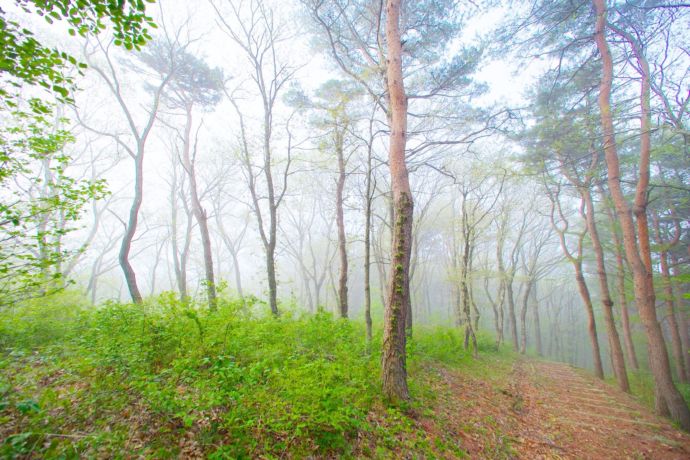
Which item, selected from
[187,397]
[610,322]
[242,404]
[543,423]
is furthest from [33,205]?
[610,322]

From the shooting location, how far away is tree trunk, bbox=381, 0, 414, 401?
4.52 m

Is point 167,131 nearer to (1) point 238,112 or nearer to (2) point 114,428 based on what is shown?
(1) point 238,112

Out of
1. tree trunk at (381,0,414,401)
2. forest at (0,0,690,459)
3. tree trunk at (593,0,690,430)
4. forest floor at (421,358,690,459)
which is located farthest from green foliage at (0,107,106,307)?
tree trunk at (593,0,690,430)

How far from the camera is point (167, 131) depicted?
1576 centimetres

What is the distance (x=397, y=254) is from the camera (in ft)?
15.4

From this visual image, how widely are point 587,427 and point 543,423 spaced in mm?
931

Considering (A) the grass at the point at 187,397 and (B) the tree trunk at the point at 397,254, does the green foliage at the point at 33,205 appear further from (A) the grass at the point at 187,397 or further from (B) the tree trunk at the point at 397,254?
(B) the tree trunk at the point at 397,254

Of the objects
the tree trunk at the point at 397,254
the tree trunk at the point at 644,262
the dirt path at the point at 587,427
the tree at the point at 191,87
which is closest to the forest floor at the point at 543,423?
the dirt path at the point at 587,427

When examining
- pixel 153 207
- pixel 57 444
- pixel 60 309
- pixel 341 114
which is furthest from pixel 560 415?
pixel 153 207

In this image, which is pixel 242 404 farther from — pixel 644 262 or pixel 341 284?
pixel 644 262

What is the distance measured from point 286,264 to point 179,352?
42111 mm

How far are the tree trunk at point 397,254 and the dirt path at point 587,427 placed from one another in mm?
2291

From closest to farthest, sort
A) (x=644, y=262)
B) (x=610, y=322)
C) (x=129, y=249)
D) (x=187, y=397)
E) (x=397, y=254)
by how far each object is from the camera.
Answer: (x=187, y=397), (x=397, y=254), (x=644, y=262), (x=129, y=249), (x=610, y=322)

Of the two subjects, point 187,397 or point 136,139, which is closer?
point 187,397
